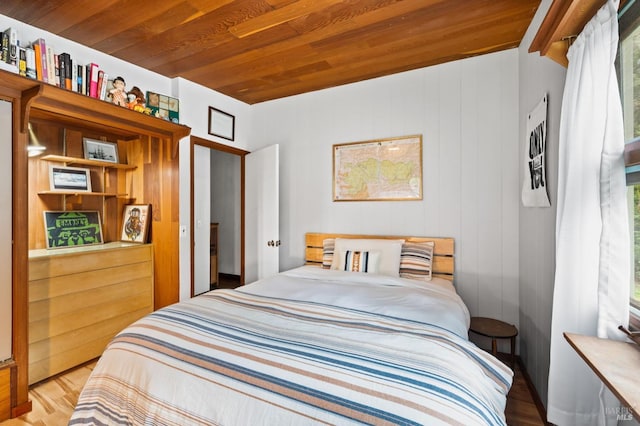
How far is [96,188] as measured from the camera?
10.1 ft

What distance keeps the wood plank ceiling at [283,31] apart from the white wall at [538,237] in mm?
378

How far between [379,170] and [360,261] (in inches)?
37.4

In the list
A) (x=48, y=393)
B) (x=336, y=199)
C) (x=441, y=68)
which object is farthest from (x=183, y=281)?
(x=441, y=68)

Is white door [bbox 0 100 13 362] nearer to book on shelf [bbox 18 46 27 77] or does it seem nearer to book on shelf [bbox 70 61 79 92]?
book on shelf [bbox 18 46 27 77]

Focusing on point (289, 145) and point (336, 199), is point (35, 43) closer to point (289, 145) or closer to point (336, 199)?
point (289, 145)

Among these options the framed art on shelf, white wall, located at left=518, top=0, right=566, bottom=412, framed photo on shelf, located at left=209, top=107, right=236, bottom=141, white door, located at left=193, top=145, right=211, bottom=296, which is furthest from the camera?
white door, located at left=193, top=145, right=211, bottom=296

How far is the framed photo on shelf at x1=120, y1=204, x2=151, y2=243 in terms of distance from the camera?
122 inches

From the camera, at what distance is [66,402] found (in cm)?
205

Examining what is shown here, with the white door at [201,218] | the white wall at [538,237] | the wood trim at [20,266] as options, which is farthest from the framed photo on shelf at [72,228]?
the white wall at [538,237]

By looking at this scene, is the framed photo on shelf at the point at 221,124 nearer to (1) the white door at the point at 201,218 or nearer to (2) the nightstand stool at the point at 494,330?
(1) the white door at the point at 201,218

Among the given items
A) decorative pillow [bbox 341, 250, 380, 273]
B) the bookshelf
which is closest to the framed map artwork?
decorative pillow [bbox 341, 250, 380, 273]

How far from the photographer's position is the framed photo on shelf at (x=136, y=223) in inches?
122

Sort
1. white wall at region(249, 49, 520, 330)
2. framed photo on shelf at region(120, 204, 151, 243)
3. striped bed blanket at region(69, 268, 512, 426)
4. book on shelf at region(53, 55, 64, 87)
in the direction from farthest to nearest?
1. framed photo on shelf at region(120, 204, 151, 243)
2. white wall at region(249, 49, 520, 330)
3. book on shelf at region(53, 55, 64, 87)
4. striped bed blanket at region(69, 268, 512, 426)

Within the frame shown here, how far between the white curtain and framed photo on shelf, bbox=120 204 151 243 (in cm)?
332
